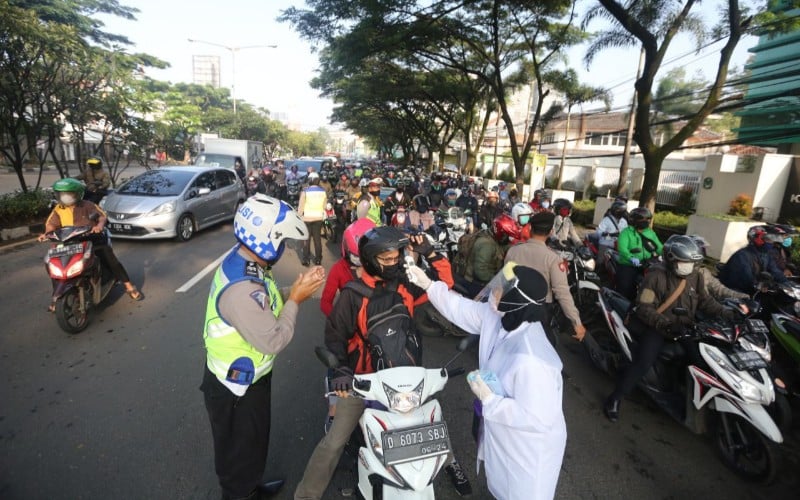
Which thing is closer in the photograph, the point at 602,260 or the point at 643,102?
the point at 602,260

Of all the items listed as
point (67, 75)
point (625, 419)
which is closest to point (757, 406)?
point (625, 419)

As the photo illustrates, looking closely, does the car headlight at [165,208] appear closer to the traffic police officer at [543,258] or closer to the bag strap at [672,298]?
the traffic police officer at [543,258]

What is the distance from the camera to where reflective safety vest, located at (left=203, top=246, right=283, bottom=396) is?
6.60ft

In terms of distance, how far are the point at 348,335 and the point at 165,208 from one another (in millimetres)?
7773

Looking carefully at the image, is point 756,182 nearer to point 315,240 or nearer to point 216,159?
point 315,240

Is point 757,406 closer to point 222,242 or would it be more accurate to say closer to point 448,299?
point 448,299

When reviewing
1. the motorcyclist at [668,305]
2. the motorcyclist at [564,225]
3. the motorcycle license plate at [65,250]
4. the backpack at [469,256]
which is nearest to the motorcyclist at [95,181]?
the motorcycle license plate at [65,250]

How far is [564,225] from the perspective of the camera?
21.5ft

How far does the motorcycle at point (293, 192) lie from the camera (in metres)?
14.4

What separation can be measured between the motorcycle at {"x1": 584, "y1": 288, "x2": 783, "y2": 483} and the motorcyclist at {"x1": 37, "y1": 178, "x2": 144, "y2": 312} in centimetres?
616

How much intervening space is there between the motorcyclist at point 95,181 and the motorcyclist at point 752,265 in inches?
412

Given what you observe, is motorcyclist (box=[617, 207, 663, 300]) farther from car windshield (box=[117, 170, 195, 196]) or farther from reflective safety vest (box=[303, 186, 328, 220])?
car windshield (box=[117, 170, 195, 196])

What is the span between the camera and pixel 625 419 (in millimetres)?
3631

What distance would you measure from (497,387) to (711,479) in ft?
7.34
